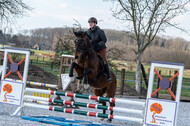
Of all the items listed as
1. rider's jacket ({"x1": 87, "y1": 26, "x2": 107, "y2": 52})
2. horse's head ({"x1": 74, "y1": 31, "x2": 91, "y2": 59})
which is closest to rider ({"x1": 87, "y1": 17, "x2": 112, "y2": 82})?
rider's jacket ({"x1": 87, "y1": 26, "x2": 107, "y2": 52})

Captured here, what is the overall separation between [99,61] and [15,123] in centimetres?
255

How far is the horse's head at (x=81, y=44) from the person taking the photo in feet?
17.5

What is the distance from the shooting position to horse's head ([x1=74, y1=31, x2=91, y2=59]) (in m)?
5.34

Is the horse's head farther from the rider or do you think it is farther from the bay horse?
the rider

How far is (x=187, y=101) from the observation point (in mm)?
16969

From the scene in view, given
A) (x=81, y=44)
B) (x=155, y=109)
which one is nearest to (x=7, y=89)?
(x=81, y=44)

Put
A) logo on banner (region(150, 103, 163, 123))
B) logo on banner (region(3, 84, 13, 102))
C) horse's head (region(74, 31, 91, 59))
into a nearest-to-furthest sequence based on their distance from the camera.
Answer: logo on banner (region(150, 103, 163, 123)) < horse's head (region(74, 31, 91, 59)) < logo on banner (region(3, 84, 13, 102))

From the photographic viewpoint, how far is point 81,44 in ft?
17.8

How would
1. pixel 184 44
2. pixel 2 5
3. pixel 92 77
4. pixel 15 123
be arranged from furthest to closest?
pixel 184 44 → pixel 2 5 → pixel 92 77 → pixel 15 123

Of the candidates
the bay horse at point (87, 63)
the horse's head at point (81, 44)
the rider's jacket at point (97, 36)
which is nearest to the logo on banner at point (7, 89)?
the bay horse at point (87, 63)

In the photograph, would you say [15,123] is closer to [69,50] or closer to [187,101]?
[69,50]

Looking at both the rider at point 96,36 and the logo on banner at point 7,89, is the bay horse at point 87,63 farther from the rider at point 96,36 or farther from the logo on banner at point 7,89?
the logo on banner at point 7,89

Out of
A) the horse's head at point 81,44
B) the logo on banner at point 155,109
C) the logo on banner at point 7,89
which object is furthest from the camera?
the logo on banner at point 7,89

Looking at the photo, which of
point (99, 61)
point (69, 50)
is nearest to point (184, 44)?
point (69, 50)
